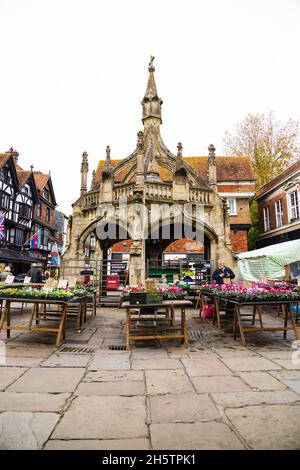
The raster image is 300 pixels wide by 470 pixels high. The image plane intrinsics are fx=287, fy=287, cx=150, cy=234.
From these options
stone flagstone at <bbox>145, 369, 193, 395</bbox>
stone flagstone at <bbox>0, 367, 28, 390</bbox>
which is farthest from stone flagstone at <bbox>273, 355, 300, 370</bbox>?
stone flagstone at <bbox>0, 367, 28, 390</bbox>

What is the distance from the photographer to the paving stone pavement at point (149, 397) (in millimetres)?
2335

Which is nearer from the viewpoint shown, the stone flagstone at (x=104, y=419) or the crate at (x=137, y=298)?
the stone flagstone at (x=104, y=419)

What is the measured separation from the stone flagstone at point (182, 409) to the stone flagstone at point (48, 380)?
1.11 m

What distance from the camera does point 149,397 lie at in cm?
319

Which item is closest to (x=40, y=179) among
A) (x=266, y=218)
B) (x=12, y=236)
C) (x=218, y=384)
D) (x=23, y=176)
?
(x=23, y=176)

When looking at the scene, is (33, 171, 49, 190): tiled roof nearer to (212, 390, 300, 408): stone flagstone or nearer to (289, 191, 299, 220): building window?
(289, 191, 299, 220): building window

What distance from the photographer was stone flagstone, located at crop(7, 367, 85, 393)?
3.41m

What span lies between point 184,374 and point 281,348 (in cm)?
258

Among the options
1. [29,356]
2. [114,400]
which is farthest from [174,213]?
[114,400]

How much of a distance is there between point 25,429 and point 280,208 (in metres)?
20.6

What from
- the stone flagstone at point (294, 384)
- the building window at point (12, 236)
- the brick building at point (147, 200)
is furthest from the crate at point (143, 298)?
the building window at point (12, 236)

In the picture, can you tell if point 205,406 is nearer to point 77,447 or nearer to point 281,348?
point 77,447

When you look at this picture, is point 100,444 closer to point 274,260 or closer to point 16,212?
point 274,260

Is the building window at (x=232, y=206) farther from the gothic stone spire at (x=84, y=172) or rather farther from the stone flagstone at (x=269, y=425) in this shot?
the stone flagstone at (x=269, y=425)
